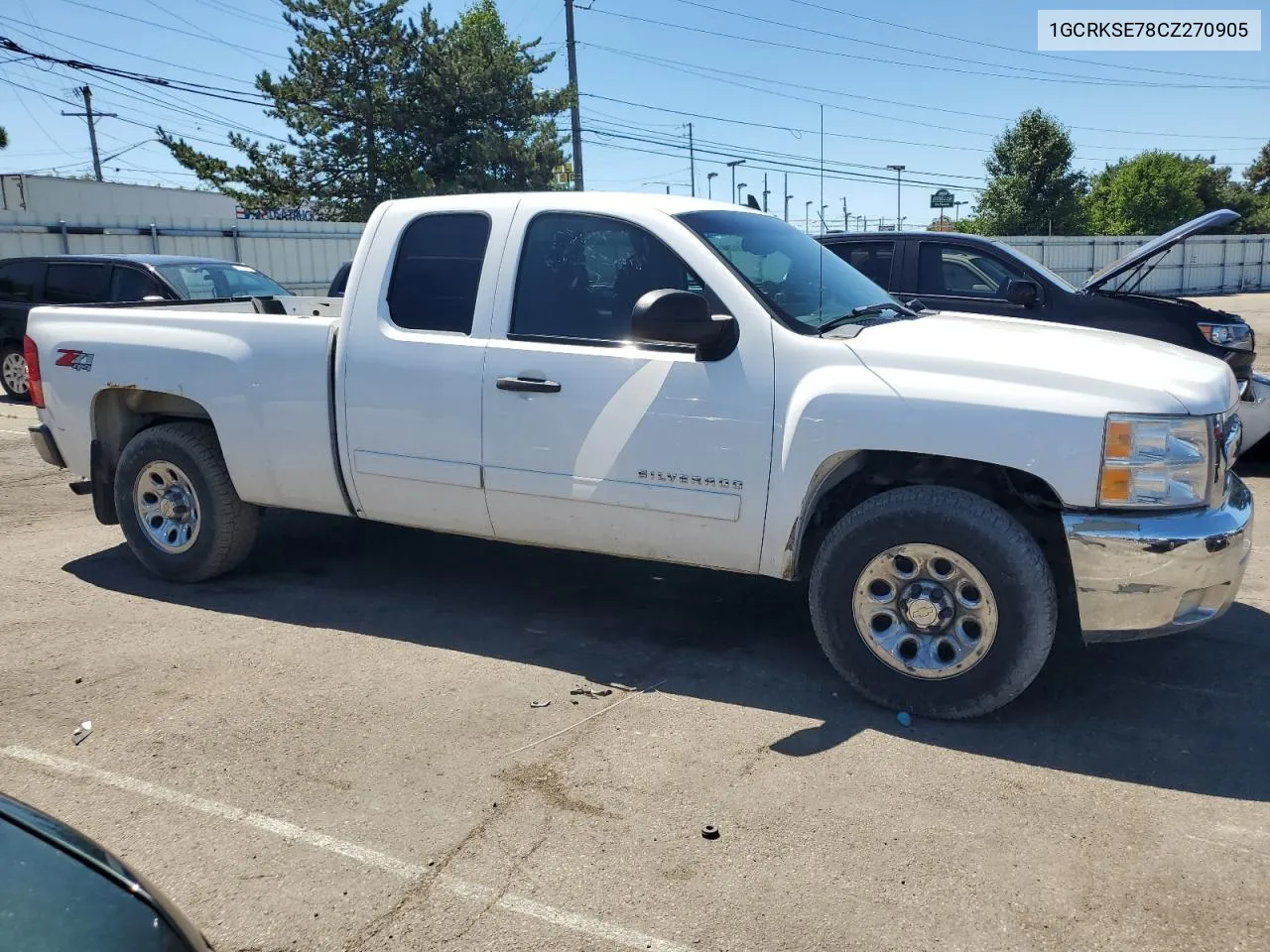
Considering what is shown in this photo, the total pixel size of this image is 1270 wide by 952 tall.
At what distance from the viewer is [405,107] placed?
34906 millimetres

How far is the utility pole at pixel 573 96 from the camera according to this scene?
28844 mm

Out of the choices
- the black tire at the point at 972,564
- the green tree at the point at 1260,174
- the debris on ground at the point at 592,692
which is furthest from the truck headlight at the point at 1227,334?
the green tree at the point at 1260,174

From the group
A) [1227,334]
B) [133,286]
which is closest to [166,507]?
[133,286]

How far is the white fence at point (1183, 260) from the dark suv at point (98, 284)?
2831 cm

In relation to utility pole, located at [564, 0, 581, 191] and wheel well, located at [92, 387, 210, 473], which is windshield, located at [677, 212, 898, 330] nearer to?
wheel well, located at [92, 387, 210, 473]

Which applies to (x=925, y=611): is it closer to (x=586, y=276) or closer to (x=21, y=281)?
(x=586, y=276)

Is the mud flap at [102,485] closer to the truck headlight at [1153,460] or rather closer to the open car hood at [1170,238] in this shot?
the truck headlight at [1153,460]

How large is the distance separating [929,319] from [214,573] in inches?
153

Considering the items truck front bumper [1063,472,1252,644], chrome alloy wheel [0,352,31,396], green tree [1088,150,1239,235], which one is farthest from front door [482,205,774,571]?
green tree [1088,150,1239,235]

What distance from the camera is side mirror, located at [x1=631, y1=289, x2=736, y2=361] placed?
13.2 feet

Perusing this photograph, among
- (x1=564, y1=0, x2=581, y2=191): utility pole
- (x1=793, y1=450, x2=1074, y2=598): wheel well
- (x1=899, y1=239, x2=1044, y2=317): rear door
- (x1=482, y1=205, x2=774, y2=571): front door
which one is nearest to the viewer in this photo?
(x1=793, y1=450, x2=1074, y2=598): wheel well

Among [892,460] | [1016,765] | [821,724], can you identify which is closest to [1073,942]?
[1016,765]

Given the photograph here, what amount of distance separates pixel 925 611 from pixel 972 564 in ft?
0.85

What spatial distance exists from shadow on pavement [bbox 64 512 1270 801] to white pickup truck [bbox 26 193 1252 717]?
10.2 inches
